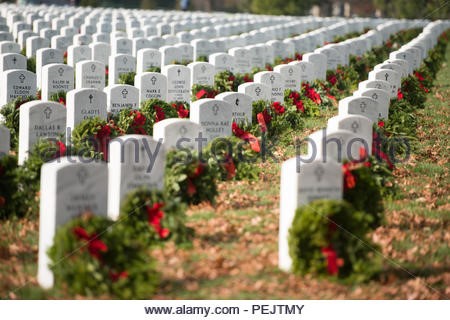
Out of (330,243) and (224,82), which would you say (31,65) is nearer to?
(224,82)

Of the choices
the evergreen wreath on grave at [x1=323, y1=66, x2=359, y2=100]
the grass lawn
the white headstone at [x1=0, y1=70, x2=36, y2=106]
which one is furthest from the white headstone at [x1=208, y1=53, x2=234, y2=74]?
the grass lawn

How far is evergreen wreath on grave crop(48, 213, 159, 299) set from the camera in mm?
7402

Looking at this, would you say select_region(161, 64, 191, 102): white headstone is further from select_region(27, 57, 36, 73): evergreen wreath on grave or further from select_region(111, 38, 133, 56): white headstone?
select_region(111, 38, 133, 56): white headstone

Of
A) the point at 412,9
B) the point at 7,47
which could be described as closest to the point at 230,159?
the point at 7,47

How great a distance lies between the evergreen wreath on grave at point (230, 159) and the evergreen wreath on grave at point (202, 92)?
12.9 feet

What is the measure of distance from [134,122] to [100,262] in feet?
19.7

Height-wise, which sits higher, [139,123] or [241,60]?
[139,123]

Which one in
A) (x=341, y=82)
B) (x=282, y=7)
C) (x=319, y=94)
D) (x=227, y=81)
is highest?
(x=227, y=81)

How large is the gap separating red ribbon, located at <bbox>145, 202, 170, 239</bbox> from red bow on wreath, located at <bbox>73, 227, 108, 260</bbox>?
1104 mm

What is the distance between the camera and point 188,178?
10.2 meters

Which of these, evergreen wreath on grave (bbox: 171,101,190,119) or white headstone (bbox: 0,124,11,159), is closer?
white headstone (bbox: 0,124,11,159)

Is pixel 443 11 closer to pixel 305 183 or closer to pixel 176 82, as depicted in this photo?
pixel 176 82

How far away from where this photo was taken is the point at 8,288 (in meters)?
8.00

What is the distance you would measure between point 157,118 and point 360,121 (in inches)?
157
